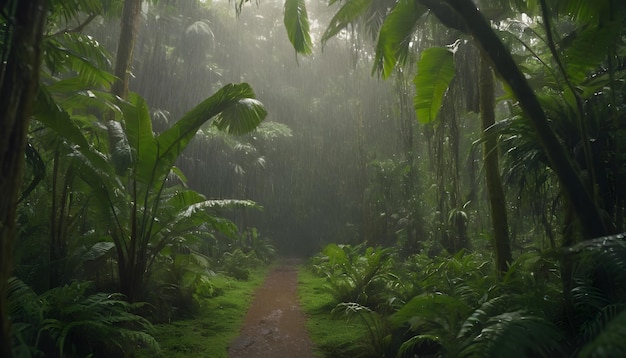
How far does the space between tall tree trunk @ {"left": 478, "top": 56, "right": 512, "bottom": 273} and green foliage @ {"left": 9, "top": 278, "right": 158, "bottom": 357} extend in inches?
178

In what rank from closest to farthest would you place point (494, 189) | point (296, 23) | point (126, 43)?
point (296, 23) → point (494, 189) → point (126, 43)

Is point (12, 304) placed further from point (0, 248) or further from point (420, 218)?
point (420, 218)

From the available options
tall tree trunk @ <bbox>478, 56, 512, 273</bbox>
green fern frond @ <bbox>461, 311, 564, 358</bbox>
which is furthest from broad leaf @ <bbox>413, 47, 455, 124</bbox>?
green fern frond @ <bbox>461, 311, 564, 358</bbox>

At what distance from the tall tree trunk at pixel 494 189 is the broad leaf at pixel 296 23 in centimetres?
257

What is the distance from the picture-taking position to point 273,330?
260 inches

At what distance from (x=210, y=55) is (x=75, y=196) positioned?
15.6 m

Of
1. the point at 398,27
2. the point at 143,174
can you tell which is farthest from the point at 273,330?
the point at 398,27

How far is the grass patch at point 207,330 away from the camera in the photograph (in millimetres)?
5371

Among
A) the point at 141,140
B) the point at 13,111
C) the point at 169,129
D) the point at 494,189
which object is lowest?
the point at 494,189

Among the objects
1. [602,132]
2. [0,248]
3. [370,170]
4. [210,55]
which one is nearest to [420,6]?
[602,132]

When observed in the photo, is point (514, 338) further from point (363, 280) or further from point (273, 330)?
point (363, 280)

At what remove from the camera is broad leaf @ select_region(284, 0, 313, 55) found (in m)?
6.05

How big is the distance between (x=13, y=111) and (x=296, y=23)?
4.32 metres

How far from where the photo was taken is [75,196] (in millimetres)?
6676
